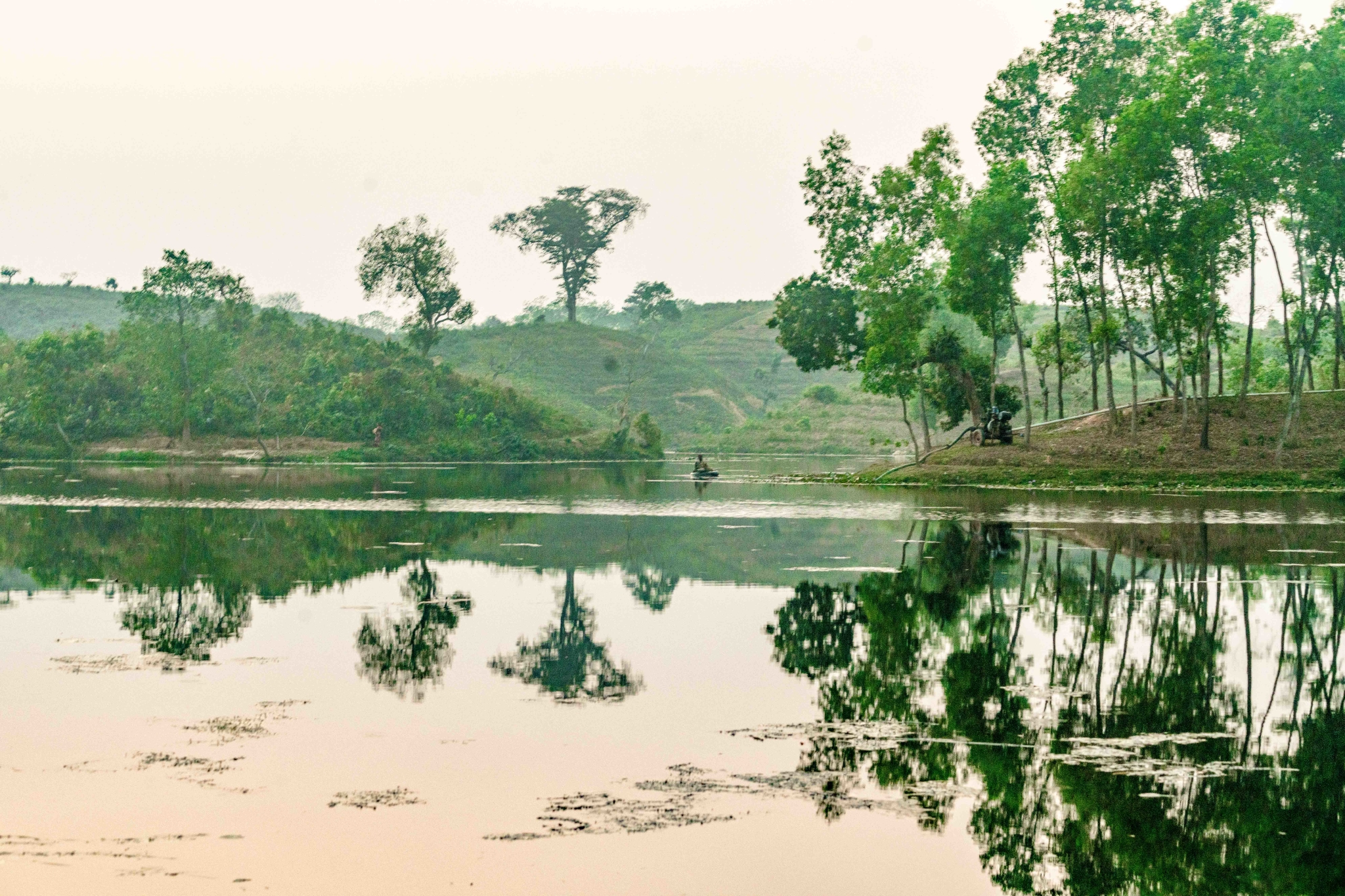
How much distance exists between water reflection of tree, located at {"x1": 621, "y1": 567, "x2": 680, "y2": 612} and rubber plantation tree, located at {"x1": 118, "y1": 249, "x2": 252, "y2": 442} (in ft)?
250

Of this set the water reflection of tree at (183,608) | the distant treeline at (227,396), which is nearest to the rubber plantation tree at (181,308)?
the distant treeline at (227,396)

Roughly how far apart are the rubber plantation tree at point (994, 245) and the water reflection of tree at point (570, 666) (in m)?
36.6

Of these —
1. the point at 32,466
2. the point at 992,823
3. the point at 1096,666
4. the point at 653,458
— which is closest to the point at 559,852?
the point at 992,823

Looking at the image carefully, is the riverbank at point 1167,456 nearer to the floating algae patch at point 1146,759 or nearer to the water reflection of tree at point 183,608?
the water reflection of tree at point 183,608

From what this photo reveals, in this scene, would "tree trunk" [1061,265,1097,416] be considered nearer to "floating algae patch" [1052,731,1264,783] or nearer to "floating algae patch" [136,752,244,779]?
"floating algae patch" [1052,731,1264,783]

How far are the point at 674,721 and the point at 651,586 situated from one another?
398 inches

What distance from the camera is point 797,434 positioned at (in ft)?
386

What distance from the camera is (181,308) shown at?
94125 mm

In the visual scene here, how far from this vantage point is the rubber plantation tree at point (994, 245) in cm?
5131

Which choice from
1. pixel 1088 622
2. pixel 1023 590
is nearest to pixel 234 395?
pixel 1023 590

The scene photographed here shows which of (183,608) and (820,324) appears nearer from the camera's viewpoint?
(183,608)

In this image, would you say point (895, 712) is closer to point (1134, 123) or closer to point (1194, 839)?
point (1194, 839)

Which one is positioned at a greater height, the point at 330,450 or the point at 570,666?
the point at 330,450

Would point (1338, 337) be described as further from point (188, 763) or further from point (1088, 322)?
point (188, 763)
